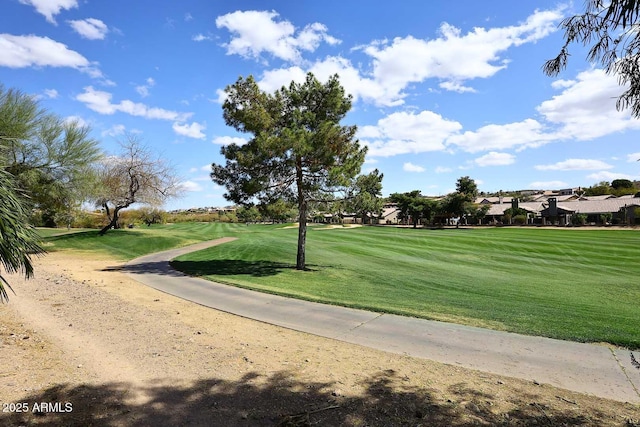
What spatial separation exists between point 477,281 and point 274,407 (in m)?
12.1

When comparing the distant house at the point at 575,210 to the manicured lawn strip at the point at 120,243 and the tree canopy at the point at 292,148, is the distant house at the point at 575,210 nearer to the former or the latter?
the tree canopy at the point at 292,148

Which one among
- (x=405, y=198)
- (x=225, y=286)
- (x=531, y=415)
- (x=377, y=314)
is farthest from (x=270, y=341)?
(x=405, y=198)

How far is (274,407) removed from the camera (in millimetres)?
4191

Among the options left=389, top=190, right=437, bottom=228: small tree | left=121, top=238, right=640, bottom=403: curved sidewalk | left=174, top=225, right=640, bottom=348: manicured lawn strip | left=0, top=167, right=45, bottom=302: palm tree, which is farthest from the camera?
left=389, top=190, right=437, bottom=228: small tree

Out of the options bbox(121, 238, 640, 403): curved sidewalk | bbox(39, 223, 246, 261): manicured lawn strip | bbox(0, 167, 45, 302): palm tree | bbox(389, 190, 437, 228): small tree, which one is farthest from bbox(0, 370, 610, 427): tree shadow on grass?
bbox(389, 190, 437, 228): small tree

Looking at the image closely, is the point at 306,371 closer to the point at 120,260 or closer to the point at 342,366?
the point at 342,366

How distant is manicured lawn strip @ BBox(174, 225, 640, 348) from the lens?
27.4 feet

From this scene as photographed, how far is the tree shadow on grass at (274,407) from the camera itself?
3.84 meters

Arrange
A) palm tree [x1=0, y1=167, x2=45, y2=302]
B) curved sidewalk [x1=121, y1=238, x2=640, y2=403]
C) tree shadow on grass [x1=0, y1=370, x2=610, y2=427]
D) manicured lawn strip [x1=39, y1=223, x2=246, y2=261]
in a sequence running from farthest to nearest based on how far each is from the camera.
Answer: manicured lawn strip [x1=39, y1=223, x2=246, y2=261], curved sidewalk [x1=121, y1=238, x2=640, y2=403], palm tree [x1=0, y1=167, x2=45, y2=302], tree shadow on grass [x1=0, y1=370, x2=610, y2=427]

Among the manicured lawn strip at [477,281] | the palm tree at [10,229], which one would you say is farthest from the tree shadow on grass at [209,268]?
the palm tree at [10,229]

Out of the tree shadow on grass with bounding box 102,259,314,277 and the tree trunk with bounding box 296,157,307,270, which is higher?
the tree trunk with bounding box 296,157,307,270

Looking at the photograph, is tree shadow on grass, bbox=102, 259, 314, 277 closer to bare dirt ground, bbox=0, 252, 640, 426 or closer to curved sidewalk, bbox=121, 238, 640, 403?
curved sidewalk, bbox=121, 238, 640, 403

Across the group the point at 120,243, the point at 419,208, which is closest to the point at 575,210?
the point at 419,208

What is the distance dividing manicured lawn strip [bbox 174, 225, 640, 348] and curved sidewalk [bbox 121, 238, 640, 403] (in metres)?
0.67
